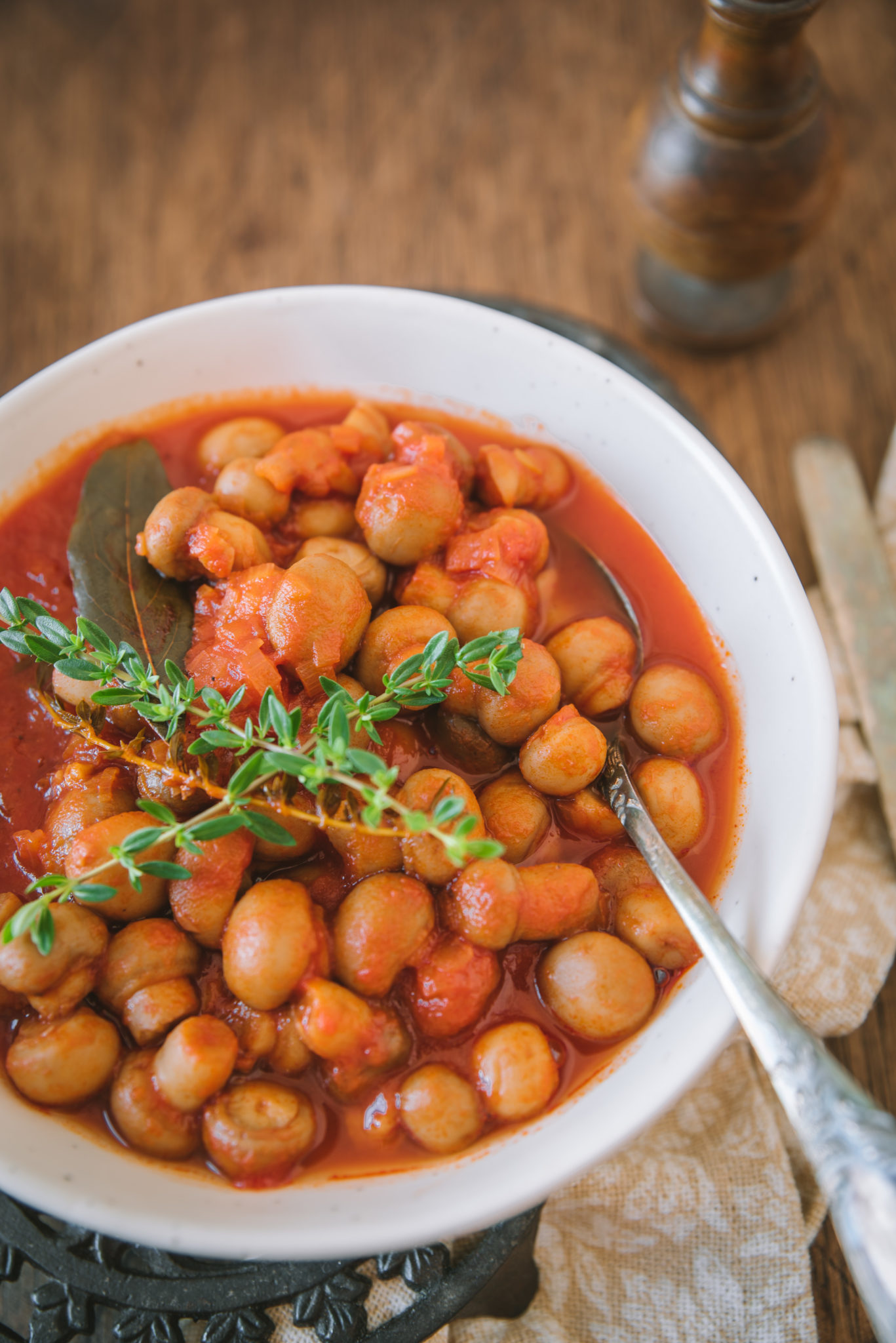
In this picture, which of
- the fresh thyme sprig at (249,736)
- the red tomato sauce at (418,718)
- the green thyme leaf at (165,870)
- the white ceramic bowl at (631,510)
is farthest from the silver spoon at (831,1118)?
the green thyme leaf at (165,870)

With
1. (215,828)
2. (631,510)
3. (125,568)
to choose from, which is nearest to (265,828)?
(215,828)

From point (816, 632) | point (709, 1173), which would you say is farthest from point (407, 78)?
point (709, 1173)

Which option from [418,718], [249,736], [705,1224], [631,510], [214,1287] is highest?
[249,736]

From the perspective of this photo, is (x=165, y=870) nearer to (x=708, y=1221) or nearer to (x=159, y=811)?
(x=159, y=811)

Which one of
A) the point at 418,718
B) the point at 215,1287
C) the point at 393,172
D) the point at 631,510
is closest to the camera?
the point at 215,1287

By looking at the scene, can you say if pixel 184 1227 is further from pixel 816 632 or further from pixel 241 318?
pixel 241 318

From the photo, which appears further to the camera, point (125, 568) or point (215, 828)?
point (125, 568)

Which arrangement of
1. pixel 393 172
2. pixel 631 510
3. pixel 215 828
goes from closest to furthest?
pixel 215 828 < pixel 631 510 < pixel 393 172
